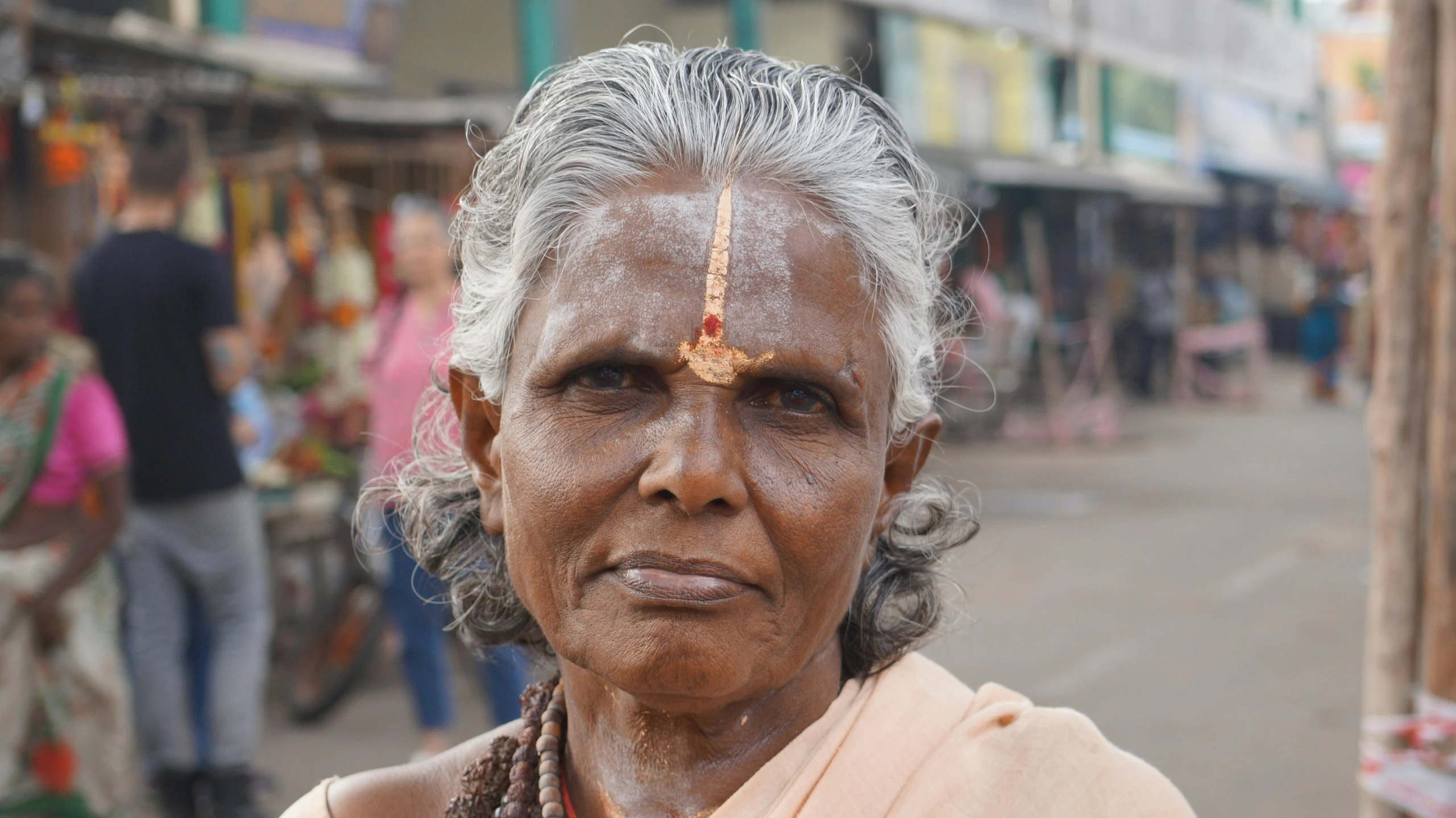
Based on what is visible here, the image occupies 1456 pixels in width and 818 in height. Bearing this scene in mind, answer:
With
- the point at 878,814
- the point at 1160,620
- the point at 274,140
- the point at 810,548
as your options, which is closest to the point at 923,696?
the point at 878,814

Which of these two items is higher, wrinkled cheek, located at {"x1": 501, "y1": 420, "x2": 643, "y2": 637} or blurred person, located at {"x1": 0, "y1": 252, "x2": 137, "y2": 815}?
wrinkled cheek, located at {"x1": 501, "y1": 420, "x2": 643, "y2": 637}

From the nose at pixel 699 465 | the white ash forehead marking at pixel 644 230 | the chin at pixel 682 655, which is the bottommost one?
the chin at pixel 682 655

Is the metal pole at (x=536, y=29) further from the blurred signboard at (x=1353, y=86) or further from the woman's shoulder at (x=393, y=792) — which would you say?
the blurred signboard at (x=1353, y=86)

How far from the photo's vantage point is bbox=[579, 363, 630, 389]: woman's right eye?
1.24 m

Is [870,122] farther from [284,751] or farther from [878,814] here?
[284,751]

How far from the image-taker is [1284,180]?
25.2m

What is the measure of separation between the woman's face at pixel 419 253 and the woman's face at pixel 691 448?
3286 millimetres

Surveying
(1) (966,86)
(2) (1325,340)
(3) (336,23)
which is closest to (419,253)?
(3) (336,23)

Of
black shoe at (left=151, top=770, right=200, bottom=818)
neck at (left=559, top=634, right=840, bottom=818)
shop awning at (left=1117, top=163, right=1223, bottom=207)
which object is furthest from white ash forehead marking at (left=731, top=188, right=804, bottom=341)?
shop awning at (left=1117, top=163, right=1223, bottom=207)

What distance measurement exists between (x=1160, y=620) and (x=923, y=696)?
18.7ft

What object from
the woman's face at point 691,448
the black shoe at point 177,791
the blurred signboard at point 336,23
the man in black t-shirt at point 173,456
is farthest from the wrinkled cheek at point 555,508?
the blurred signboard at point 336,23

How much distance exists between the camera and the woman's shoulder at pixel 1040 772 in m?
1.29

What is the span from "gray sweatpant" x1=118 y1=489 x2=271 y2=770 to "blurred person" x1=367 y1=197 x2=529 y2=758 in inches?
18.6

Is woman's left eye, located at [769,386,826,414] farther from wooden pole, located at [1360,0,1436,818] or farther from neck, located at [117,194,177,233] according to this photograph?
neck, located at [117,194,177,233]
